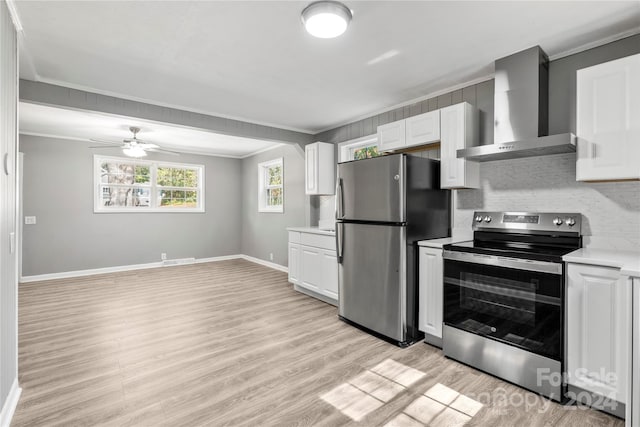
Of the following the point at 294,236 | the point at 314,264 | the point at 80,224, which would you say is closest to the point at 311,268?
the point at 314,264

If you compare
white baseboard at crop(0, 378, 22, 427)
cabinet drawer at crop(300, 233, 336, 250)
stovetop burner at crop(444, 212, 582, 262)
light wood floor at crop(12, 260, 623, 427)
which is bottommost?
light wood floor at crop(12, 260, 623, 427)

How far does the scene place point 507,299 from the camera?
2268 mm

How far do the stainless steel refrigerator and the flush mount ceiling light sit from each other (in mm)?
1211

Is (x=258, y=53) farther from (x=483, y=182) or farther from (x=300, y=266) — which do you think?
(x=300, y=266)

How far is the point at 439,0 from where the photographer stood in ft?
6.35

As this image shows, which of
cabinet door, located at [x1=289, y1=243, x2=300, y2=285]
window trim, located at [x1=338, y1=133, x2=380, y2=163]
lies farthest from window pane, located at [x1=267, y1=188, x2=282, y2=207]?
window trim, located at [x1=338, y1=133, x2=380, y2=163]

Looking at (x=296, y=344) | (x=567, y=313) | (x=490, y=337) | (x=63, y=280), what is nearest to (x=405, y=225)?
(x=490, y=337)

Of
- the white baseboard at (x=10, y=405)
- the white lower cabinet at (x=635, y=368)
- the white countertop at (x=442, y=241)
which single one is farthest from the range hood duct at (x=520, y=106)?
the white baseboard at (x=10, y=405)

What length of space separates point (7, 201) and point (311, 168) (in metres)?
3.55

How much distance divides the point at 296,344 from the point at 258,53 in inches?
100

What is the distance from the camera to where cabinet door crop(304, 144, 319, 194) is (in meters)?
4.81

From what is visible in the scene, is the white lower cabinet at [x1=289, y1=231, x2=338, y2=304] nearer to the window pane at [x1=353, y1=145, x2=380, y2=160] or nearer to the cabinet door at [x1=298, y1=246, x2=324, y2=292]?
the cabinet door at [x1=298, y1=246, x2=324, y2=292]

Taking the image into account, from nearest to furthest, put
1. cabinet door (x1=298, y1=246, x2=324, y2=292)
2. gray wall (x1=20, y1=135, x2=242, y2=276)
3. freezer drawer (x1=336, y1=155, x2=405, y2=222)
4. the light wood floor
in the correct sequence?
the light wood floor, freezer drawer (x1=336, y1=155, x2=405, y2=222), cabinet door (x1=298, y1=246, x2=324, y2=292), gray wall (x1=20, y1=135, x2=242, y2=276)

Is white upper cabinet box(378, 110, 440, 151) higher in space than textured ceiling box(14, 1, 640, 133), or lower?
lower
